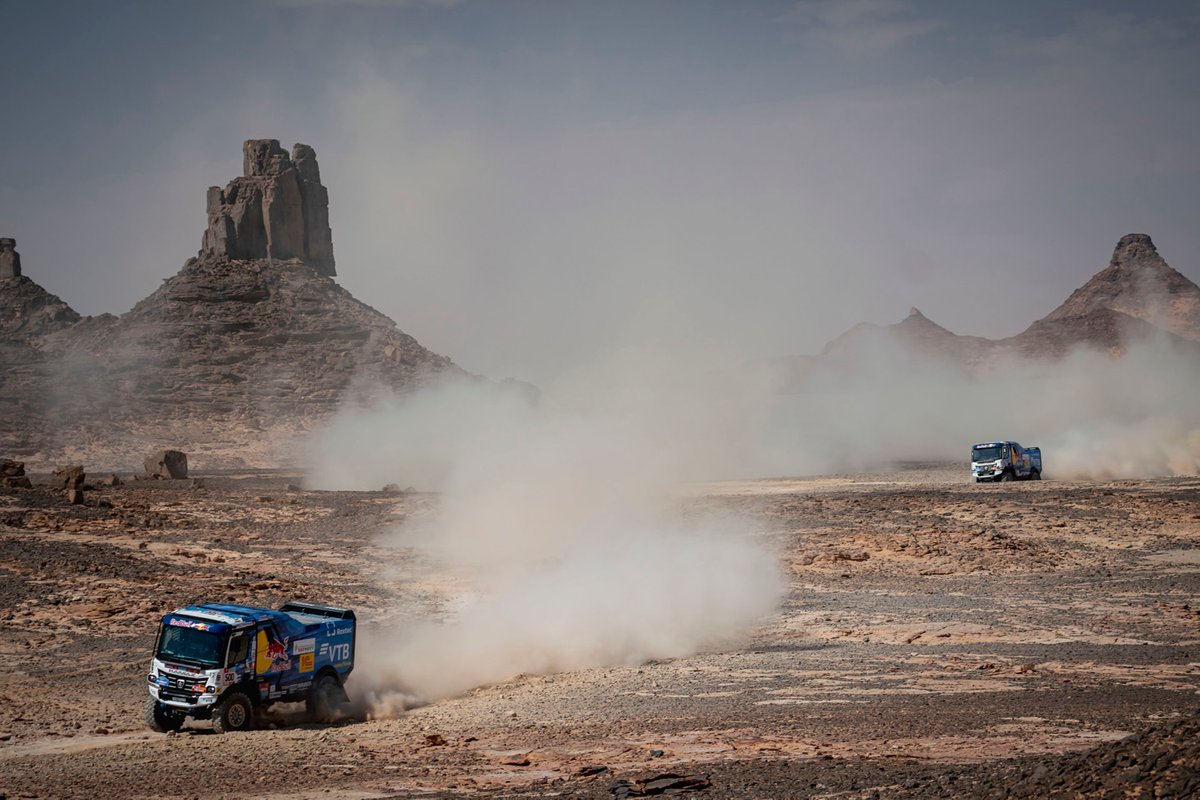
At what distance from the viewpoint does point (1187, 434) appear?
70.7 metres

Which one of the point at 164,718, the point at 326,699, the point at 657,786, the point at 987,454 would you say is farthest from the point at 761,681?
the point at 987,454

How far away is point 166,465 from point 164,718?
5433 centimetres

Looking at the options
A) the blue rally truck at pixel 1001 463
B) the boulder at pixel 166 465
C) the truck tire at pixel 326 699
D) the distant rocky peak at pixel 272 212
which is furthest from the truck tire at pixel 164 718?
the distant rocky peak at pixel 272 212

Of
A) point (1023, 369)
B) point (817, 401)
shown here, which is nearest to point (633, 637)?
point (817, 401)

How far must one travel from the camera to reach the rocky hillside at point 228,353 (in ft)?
336

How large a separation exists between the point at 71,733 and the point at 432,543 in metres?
24.4

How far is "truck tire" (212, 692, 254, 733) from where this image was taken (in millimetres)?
17391

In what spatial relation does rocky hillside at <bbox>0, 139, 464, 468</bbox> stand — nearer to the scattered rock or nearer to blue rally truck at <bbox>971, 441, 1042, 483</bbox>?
blue rally truck at <bbox>971, 441, 1042, 483</bbox>

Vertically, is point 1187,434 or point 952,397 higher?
point 952,397

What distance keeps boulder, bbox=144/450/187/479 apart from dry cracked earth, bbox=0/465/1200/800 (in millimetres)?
23945

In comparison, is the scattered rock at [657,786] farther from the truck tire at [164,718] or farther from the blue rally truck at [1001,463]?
the blue rally truck at [1001,463]

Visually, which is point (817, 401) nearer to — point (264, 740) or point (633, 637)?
point (633, 637)

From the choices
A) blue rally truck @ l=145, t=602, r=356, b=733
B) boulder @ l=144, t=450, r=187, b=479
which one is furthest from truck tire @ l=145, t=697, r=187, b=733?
boulder @ l=144, t=450, r=187, b=479

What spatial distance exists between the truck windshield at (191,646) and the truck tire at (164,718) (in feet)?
2.62
